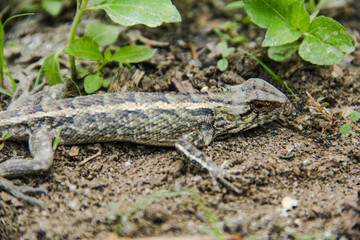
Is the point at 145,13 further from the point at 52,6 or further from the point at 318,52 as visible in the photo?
the point at 52,6

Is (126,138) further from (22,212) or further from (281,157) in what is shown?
(281,157)

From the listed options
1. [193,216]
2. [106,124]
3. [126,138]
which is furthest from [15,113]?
[193,216]

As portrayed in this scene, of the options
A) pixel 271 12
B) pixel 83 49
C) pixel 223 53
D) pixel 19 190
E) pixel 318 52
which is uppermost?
pixel 271 12

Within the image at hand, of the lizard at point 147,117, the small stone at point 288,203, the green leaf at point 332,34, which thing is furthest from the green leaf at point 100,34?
the small stone at point 288,203

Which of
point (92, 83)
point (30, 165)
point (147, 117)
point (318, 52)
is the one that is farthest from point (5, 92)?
point (318, 52)

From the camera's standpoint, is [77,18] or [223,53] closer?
[77,18]
